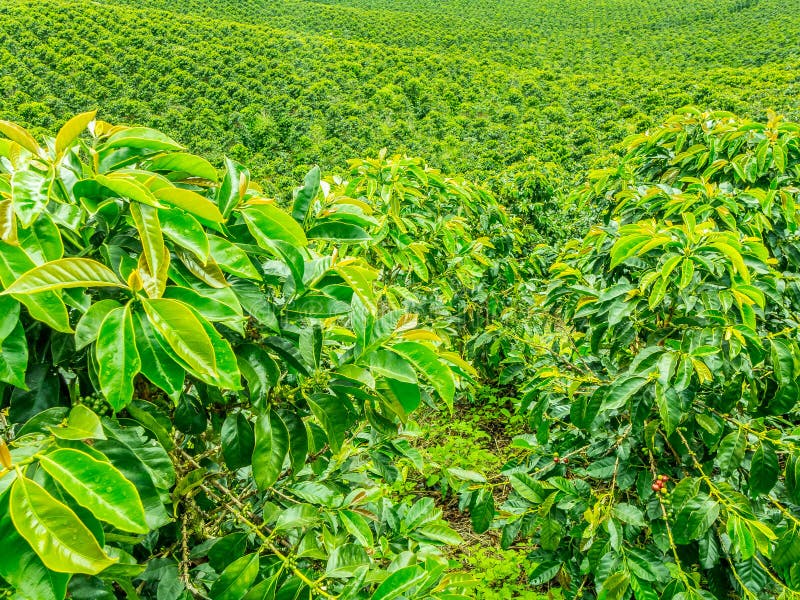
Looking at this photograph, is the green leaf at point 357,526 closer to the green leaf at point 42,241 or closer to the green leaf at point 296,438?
the green leaf at point 296,438

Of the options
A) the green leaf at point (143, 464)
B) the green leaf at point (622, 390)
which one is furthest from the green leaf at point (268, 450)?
the green leaf at point (622, 390)

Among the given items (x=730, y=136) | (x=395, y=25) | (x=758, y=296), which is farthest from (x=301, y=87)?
(x=758, y=296)

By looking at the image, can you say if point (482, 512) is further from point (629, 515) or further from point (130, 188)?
point (130, 188)

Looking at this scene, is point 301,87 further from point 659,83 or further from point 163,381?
point 163,381

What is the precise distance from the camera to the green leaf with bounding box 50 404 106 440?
19.1 inches

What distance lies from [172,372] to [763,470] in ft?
4.41

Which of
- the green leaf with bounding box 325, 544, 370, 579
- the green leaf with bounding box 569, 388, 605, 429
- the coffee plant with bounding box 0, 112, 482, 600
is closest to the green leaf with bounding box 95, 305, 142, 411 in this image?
the coffee plant with bounding box 0, 112, 482, 600

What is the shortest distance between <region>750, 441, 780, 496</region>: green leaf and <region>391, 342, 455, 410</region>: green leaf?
0.96 meters

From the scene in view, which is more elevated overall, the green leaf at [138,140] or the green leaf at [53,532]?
the green leaf at [138,140]

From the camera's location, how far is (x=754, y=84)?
1462 centimetres

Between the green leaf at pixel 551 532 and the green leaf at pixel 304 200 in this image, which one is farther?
the green leaf at pixel 551 532

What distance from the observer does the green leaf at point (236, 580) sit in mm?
729

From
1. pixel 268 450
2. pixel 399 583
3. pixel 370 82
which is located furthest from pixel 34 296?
pixel 370 82

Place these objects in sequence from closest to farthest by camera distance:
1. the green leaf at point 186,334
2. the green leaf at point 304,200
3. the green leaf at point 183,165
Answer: the green leaf at point 186,334, the green leaf at point 183,165, the green leaf at point 304,200
